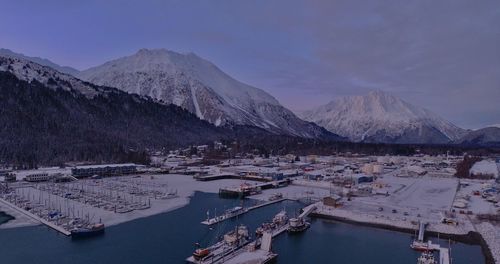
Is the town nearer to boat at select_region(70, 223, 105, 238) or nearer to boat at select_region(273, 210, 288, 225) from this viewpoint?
boat at select_region(70, 223, 105, 238)

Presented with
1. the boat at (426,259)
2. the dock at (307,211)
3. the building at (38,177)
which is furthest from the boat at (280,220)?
the building at (38,177)

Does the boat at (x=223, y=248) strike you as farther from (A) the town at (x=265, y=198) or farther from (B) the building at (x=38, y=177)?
(B) the building at (x=38, y=177)

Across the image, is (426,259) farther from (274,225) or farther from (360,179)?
(360,179)

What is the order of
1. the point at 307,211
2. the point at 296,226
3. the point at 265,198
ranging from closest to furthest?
1. the point at 296,226
2. the point at 307,211
3. the point at 265,198

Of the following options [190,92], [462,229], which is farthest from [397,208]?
[190,92]

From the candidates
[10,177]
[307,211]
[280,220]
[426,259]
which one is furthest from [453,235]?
[10,177]

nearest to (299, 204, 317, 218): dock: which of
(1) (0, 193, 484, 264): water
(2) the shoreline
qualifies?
(2) the shoreline
